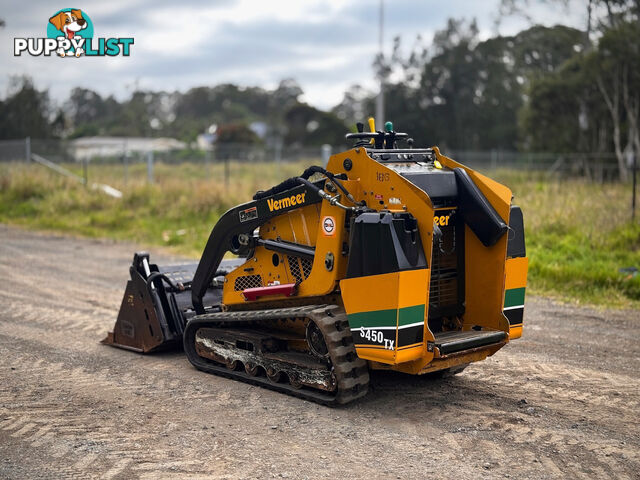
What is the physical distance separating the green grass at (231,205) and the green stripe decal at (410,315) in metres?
5.52

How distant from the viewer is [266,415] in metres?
6.07

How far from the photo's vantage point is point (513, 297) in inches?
259

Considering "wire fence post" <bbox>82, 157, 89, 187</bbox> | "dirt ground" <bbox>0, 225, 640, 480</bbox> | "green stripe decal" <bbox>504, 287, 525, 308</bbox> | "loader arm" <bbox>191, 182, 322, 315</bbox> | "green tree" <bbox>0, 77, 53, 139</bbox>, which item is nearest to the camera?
"dirt ground" <bbox>0, 225, 640, 480</bbox>

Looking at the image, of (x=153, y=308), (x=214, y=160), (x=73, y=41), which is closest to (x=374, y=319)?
(x=153, y=308)

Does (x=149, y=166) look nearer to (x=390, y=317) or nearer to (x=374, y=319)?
(x=374, y=319)

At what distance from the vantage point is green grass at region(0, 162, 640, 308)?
452 inches

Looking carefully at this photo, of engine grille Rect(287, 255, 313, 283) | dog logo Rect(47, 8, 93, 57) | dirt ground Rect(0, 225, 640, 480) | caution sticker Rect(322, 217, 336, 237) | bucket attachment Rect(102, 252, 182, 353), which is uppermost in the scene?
dog logo Rect(47, 8, 93, 57)

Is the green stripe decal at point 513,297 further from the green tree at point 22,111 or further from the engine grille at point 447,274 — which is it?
the green tree at point 22,111

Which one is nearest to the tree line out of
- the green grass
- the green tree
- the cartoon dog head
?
the green tree

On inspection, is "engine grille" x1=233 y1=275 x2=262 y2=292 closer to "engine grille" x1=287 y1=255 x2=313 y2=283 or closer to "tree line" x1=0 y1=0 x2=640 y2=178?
"engine grille" x1=287 y1=255 x2=313 y2=283

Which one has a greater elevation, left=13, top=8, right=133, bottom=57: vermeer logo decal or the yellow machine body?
left=13, top=8, right=133, bottom=57: vermeer logo decal

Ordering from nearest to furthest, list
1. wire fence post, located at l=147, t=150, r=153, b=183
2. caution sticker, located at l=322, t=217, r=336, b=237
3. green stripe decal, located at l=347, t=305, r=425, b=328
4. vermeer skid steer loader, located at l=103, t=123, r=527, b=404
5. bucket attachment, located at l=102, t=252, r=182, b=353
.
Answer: green stripe decal, located at l=347, t=305, r=425, b=328, vermeer skid steer loader, located at l=103, t=123, r=527, b=404, caution sticker, located at l=322, t=217, r=336, b=237, bucket attachment, located at l=102, t=252, r=182, b=353, wire fence post, located at l=147, t=150, r=153, b=183

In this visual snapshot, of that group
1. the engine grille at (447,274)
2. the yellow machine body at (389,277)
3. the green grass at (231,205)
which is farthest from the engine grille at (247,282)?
the green grass at (231,205)

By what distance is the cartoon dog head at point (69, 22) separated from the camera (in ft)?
49.9
